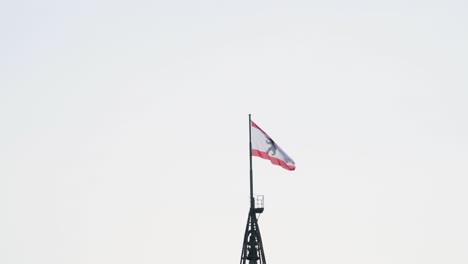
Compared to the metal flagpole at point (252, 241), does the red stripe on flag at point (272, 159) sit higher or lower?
higher

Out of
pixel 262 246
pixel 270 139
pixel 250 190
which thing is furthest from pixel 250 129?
pixel 262 246

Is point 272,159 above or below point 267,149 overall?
below

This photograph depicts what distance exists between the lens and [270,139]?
4800 centimetres

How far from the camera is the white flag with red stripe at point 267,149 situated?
47.4 m

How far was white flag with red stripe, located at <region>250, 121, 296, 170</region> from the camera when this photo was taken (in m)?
47.4

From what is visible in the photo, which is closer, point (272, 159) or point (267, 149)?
point (272, 159)

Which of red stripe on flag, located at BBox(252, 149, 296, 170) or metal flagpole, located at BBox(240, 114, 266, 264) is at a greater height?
red stripe on flag, located at BBox(252, 149, 296, 170)

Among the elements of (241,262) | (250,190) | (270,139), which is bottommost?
(241,262)

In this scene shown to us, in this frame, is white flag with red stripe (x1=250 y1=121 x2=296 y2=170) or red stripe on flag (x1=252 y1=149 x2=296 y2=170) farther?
white flag with red stripe (x1=250 y1=121 x2=296 y2=170)

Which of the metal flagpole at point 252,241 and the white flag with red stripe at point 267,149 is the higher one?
the white flag with red stripe at point 267,149

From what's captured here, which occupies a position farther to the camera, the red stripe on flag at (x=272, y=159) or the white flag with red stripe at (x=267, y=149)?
the white flag with red stripe at (x=267, y=149)

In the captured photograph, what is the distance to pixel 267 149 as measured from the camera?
4788cm

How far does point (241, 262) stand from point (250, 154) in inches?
337

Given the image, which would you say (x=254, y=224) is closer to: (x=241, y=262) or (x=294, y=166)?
(x=241, y=262)
